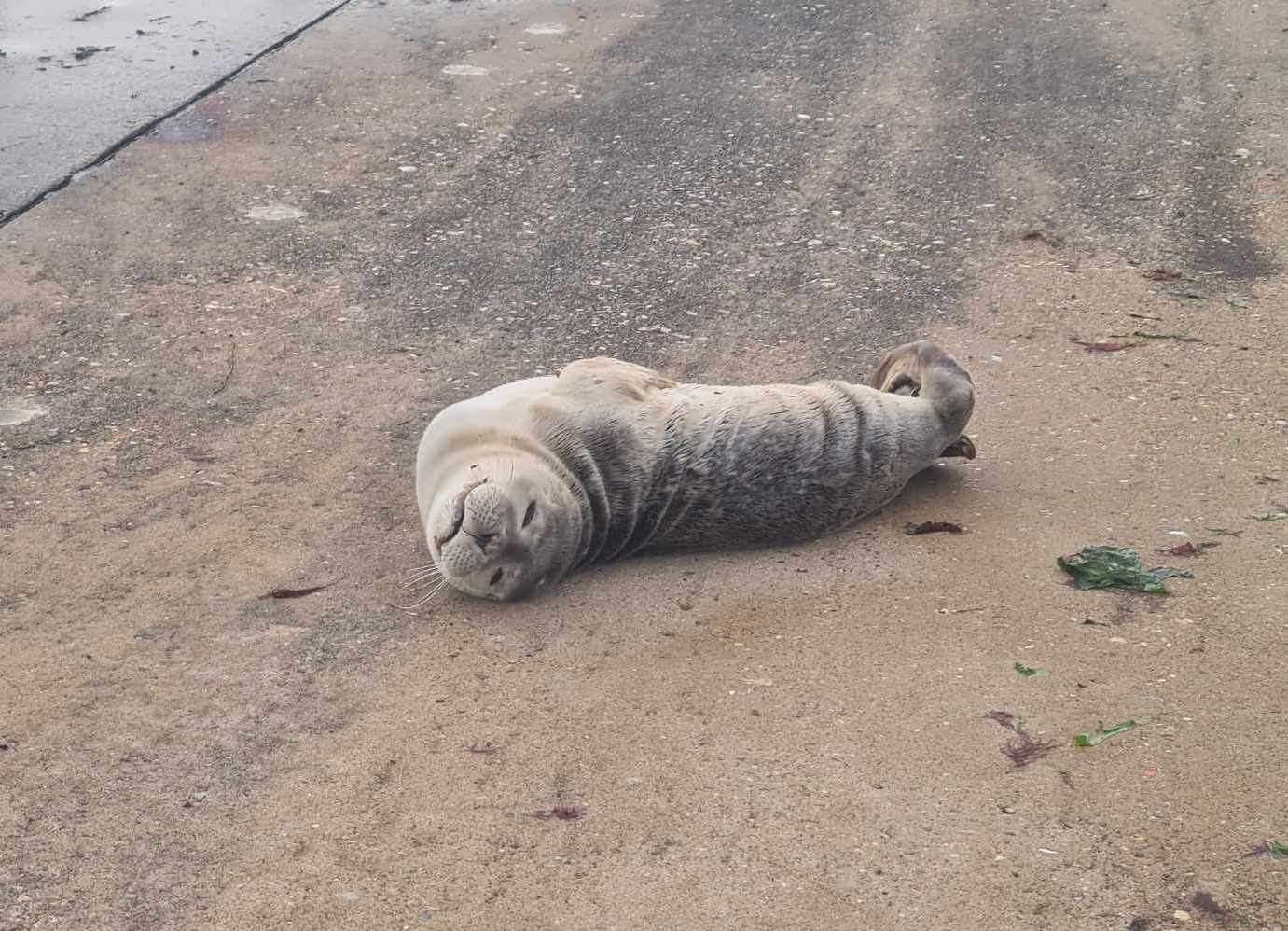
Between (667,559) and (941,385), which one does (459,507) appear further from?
(941,385)

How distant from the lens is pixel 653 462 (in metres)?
5.27

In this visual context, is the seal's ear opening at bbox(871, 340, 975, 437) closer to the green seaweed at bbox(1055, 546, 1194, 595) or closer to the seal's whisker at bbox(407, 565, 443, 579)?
the green seaweed at bbox(1055, 546, 1194, 595)

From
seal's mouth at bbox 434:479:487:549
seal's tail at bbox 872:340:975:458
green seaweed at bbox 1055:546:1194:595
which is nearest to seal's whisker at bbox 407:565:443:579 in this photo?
seal's mouth at bbox 434:479:487:549

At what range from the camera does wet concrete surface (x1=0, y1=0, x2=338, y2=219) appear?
28.0 feet

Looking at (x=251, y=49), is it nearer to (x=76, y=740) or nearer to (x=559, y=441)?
(x=559, y=441)

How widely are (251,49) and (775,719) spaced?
23.8 feet

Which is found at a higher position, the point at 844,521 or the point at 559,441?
the point at 559,441

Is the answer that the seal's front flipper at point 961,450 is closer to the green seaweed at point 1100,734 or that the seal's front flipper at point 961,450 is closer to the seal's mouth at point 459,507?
the green seaweed at point 1100,734

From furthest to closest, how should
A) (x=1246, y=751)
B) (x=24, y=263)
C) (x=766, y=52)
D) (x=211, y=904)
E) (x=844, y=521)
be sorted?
(x=766, y=52) < (x=24, y=263) < (x=844, y=521) < (x=1246, y=751) < (x=211, y=904)

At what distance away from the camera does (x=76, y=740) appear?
427cm

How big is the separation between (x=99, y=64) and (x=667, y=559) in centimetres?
628

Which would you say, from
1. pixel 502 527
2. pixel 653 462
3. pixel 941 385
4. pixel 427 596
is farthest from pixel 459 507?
pixel 941 385

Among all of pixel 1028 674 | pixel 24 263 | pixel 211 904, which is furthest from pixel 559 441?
pixel 24 263

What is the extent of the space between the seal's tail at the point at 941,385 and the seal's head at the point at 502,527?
146 centimetres
